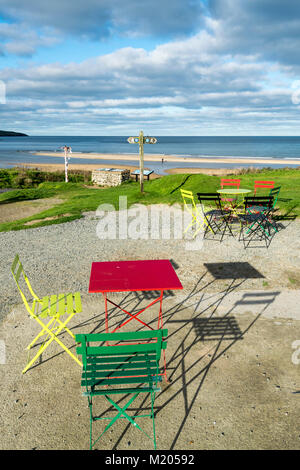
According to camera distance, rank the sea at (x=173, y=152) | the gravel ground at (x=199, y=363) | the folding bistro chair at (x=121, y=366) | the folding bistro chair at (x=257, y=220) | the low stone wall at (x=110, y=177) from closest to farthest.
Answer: the folding bistro chair at (x=121, y=366)
the gravel ground at (x=199, y=363)
the folding bistro chair at (x=257, y=220)
the low stone wall at (x=110, y=177)
the sea at (x=173, y=152)

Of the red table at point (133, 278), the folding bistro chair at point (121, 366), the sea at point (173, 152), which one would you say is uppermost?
the sea at point (173, 152)

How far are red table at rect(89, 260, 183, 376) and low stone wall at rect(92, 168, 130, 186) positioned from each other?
19487 mm

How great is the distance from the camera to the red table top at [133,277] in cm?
422

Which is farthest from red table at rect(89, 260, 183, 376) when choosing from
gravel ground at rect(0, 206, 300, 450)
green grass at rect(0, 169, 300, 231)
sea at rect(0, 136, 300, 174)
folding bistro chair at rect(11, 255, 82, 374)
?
sea at rect(0, 136, 300, 174)

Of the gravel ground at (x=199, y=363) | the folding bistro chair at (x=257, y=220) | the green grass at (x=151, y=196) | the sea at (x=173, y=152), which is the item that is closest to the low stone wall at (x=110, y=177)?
the green grass at (x=151, y=196)

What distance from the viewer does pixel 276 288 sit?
21.2 ft

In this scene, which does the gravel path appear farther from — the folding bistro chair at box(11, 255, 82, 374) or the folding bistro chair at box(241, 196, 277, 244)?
the folding bistro chair at box(11, 255, 82, 374)

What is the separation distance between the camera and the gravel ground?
10.8 feet

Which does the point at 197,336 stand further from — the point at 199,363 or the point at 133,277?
the point at 133,277

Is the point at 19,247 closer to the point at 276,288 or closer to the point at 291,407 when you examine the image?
the point at 276,288

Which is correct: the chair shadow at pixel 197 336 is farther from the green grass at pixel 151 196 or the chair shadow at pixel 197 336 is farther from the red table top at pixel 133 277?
the green grass at pixel 151 196

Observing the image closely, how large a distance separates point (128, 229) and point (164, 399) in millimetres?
7360

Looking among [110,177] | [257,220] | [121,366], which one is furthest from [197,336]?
[110,177]

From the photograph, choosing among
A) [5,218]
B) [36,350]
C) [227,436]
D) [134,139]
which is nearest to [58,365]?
[36,350]
